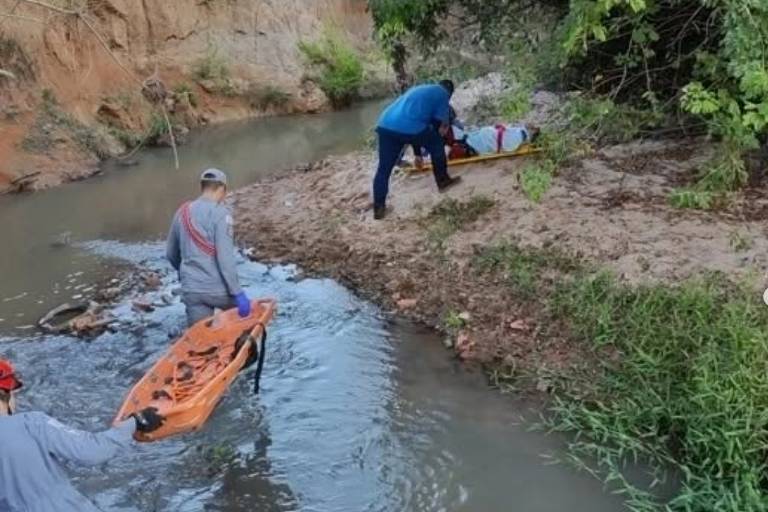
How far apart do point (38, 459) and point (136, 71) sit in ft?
62.0

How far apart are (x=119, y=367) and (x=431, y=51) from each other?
491 centimetres

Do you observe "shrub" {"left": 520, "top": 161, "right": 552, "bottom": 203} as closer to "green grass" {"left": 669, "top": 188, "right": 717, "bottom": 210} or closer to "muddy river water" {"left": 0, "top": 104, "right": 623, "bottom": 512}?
"green grass" {"left": 669, "top": 188, "right": 717, "bottom": 210}

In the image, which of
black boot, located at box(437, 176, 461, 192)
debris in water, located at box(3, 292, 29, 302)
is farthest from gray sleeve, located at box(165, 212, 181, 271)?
black boot, located at box(437, 176, 461, 192)

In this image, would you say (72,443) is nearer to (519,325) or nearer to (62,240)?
(519,325)

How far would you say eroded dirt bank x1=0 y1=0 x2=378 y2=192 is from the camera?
51.0 feet

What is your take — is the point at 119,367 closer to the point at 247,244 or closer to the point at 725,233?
the point at 247,244

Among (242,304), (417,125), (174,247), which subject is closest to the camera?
(242,304)

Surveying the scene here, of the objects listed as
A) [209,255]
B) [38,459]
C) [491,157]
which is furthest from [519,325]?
[38,459]

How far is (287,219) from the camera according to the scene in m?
10.4

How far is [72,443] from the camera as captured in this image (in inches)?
132

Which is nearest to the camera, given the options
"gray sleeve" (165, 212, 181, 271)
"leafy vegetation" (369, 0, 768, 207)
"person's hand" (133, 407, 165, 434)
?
"person's hand" (133, 407, 165, 434)

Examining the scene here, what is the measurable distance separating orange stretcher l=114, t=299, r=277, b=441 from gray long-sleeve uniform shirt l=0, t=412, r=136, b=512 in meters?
0.82

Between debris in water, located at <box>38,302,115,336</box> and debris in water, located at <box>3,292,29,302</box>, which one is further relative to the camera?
debris in water, located at <box>3,292,29,302</box>

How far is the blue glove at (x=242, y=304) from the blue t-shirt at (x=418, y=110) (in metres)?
3.33
